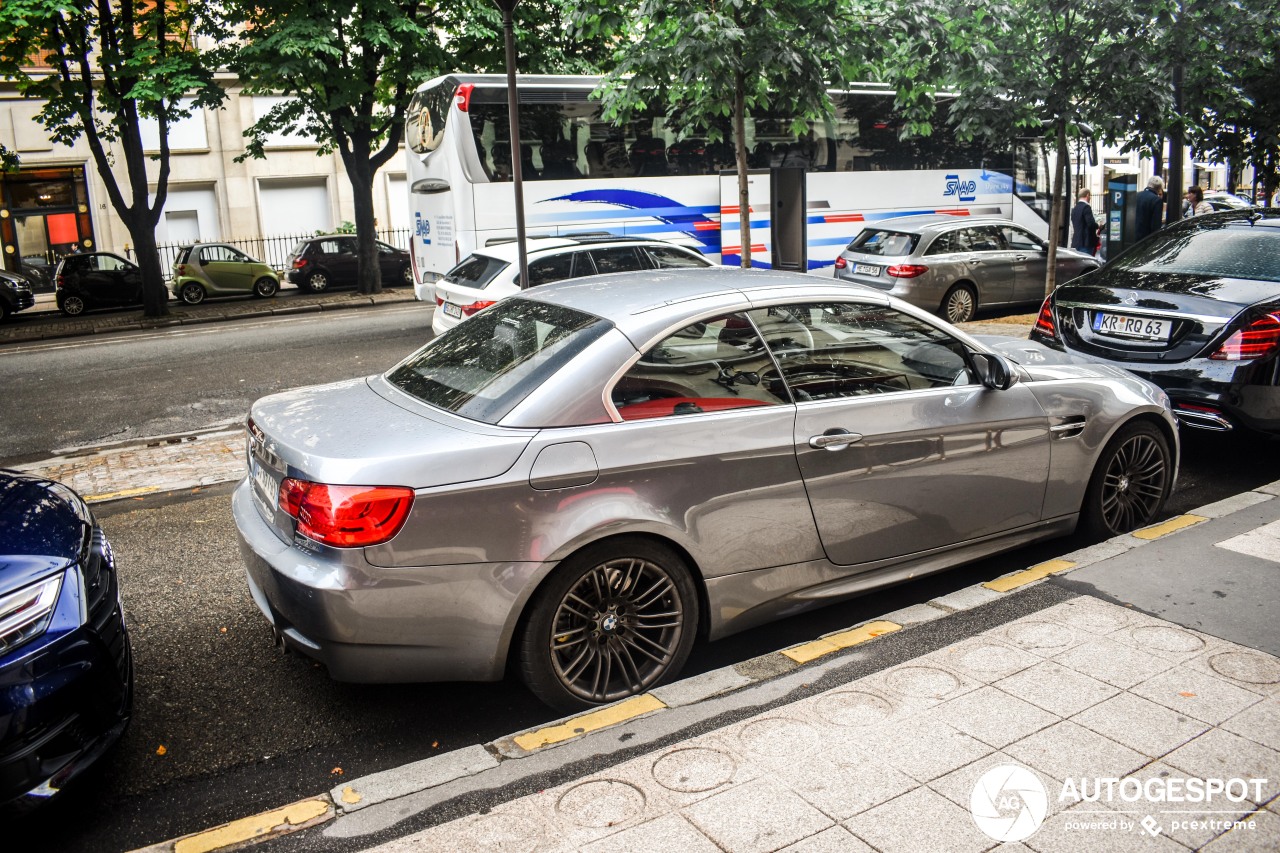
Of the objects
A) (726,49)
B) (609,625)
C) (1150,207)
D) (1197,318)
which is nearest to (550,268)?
(726,49)

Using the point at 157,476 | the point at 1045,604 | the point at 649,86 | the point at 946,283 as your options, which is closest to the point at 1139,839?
the point at 1045,604

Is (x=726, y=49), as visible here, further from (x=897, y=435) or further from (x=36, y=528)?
(x=36, y=528)

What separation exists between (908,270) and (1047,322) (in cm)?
684

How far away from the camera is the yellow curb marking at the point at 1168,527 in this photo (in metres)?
5.33

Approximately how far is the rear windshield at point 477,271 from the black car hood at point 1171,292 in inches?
239

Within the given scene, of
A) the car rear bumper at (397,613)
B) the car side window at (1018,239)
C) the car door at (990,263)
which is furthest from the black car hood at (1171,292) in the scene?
the car side window at (1018,239)

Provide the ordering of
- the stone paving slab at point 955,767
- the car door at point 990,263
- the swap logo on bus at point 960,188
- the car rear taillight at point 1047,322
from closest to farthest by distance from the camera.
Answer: the stone paving slab at point 955,767 < the car rear taillight at point 1047,322 < the car door at point 990,263 < the swap logo on bus at point 960,188

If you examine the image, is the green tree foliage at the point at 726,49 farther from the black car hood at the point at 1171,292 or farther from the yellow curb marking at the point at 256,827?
the yellow curb marking at the point at 256,827

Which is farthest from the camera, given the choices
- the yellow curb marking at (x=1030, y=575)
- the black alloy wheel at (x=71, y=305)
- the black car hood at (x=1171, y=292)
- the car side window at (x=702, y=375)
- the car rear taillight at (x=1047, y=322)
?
the black alloy wheel at (x=71, y=305)

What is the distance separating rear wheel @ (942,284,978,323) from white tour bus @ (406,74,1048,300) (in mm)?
2088

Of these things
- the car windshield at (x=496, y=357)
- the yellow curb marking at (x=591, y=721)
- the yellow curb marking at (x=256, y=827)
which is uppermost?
the car windshield at (x=496, y=357)

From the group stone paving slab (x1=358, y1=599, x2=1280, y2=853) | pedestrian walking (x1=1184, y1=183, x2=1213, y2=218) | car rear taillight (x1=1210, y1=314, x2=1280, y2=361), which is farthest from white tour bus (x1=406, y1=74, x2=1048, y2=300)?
stone paving slab (x1=358, y1=599, x2=1280, y2=853)

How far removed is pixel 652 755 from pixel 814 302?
2.14m
